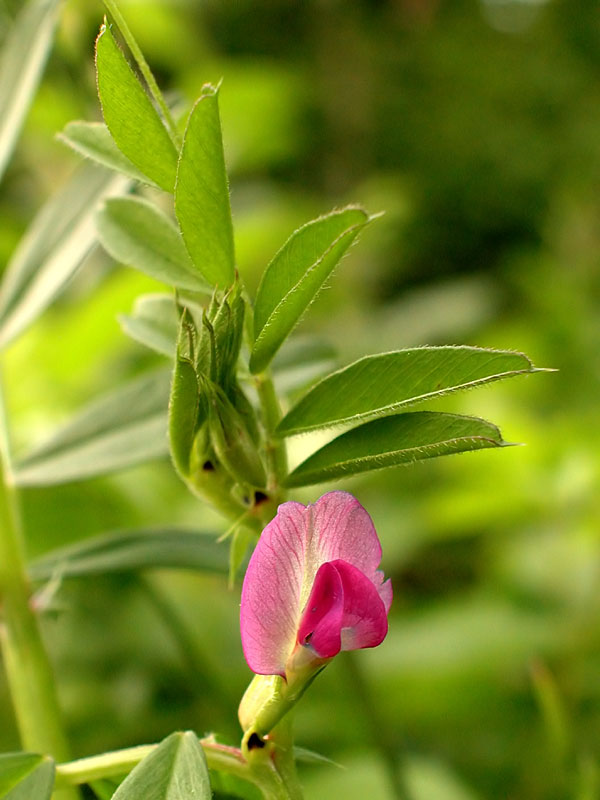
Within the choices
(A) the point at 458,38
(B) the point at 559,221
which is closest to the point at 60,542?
(B) the point at 559,221

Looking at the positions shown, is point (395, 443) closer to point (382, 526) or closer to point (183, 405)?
point (183, 405)

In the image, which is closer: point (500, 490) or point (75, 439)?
point (75, 439)

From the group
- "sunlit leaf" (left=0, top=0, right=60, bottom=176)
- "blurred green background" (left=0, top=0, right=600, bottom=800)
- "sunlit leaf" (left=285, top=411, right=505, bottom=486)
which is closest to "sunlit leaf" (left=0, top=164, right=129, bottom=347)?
"sunlit leaf" (left=0, top=0, right=60, bottom=176)

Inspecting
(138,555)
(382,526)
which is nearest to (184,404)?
(138,555)

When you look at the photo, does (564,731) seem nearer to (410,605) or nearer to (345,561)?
(345,561)

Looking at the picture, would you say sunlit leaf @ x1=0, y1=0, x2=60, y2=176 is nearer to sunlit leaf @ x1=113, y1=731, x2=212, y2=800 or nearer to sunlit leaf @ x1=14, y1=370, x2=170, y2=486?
sunlit leaf @ x1=14, y1=370, x2=170, y2=486

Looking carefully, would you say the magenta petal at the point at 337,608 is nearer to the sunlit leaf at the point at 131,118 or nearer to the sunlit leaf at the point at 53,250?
the sunlit leaf at the point at 131,118
